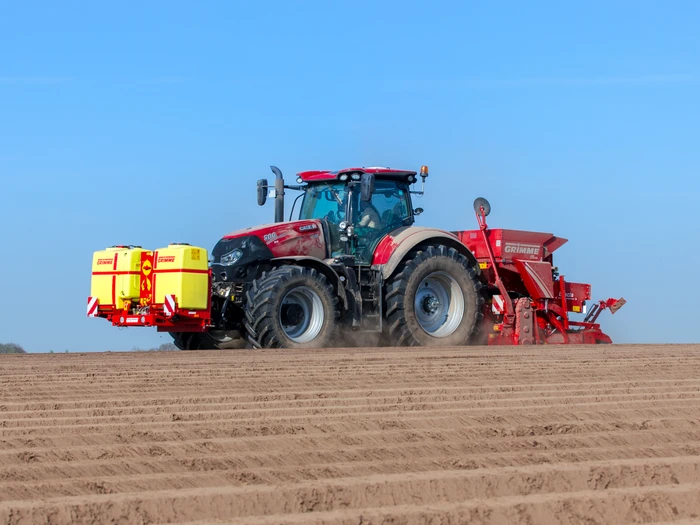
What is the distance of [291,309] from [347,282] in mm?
846

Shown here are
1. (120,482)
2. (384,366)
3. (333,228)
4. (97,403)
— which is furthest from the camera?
(333,228)

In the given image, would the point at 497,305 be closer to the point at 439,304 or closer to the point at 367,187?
the point at 439,304

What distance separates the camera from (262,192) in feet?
41.8

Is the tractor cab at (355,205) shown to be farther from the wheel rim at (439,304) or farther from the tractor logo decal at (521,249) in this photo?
the tractor logo decal at (521,249)

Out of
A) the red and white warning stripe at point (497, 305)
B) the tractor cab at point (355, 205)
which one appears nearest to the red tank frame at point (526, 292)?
the red and white warning stripe at point (497, 305)

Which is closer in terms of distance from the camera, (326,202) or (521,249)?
(326,202)

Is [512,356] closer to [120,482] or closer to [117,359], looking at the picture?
[117,359]

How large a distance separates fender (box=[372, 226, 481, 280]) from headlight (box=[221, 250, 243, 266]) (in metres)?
1.69

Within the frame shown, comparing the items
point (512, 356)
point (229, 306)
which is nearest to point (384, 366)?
point (512, 356)

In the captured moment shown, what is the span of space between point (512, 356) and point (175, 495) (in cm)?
662

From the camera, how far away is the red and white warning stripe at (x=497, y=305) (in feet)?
44.7

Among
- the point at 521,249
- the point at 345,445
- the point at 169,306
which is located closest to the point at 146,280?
the point at 169,306

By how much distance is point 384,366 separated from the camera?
29.0 ft

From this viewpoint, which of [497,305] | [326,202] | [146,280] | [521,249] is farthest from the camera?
[521,249]
